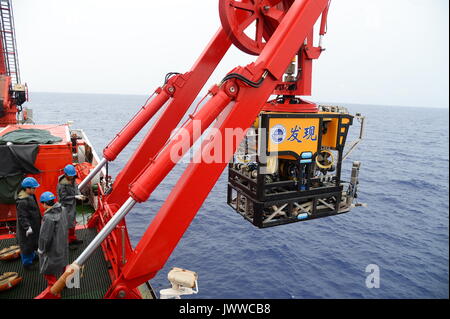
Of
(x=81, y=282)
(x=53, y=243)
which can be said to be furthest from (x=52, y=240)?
(x=81, y=282)

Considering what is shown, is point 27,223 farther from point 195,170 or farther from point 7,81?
point 7,81

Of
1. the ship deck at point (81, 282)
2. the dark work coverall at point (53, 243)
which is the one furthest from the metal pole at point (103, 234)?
the ship deck at point (81, 282)

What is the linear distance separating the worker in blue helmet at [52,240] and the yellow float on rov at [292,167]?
144 inches

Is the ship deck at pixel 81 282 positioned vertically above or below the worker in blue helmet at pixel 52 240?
below

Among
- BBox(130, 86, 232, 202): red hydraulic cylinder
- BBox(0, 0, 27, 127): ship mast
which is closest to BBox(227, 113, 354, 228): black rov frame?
BBox(130, 86, 232, 202): red hydraulic cylinder

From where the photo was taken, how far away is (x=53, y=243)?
5.02 m

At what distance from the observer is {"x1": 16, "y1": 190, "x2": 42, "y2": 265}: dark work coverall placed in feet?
18.6

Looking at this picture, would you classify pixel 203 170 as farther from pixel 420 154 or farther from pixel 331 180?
pixel 420 154

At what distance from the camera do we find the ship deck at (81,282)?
5176 mm

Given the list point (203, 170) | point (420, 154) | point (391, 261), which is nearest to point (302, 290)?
point (391, 261)

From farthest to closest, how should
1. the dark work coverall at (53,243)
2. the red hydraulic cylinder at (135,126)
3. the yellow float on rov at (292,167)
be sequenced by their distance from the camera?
the red hydraulic cylinder at (135,126), the yellow float on rov at (292,167), the dark work coverall at (53,243)

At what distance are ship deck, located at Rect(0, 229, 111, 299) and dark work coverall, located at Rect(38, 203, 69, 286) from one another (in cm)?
48

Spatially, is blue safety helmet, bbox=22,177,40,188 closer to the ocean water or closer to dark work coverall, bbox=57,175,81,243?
dark work coverall, bbox=57,175,81,243

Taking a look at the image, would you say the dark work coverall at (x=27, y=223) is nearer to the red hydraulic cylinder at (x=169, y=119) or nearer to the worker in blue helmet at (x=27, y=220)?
the worker in blue helmet at (x=27, y=220)
